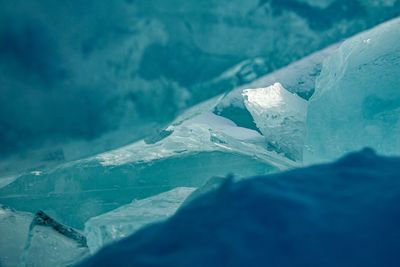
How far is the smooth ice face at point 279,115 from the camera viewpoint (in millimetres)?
6766

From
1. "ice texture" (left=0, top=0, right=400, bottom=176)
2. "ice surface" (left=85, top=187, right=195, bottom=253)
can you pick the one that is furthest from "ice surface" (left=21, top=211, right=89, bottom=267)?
"ice texture" (left=0, top=0, right=400, bottom=176)

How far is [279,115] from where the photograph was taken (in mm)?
6820

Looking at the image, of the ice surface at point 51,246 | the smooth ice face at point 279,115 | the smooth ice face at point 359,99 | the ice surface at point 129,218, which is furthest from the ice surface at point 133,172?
the ice surface at point 51,246

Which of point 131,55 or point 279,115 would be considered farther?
point 279,115

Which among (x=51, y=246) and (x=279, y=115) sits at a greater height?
(x=279, y=115)

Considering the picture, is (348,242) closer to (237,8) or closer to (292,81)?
(237,8)

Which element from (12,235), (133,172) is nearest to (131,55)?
(12,235)

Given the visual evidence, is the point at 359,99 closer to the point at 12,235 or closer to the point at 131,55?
the point at 131,55

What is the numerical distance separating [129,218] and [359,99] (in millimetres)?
4391

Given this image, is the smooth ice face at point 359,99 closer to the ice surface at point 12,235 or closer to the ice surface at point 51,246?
the ice surface at point 51,246

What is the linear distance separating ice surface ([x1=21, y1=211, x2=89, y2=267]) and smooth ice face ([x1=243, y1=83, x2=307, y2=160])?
420 cm

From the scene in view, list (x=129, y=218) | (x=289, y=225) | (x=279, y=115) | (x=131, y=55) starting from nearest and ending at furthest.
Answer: (x=289, y=225) → (x=131, y=55) → (x=129, y=218) → (x=279, y=115)

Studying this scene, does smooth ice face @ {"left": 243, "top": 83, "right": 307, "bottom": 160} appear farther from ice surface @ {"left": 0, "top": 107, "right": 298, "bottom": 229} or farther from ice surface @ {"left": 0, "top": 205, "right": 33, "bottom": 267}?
ice surface @ {"left": 0, "top": 205, "right": 33, "bottom": 267}

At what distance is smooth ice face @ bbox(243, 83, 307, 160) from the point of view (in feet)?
22.2
